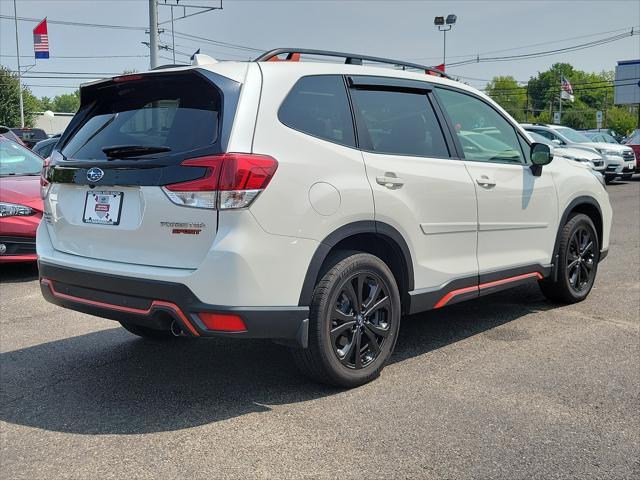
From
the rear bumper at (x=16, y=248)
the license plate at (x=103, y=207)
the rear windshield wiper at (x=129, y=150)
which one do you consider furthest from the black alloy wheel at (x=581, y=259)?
the rear bumper at (x=16, y=248)

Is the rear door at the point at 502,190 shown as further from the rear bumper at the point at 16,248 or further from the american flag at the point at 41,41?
the american flag at the point at 41,41

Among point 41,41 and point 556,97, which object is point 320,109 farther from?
point 556,97

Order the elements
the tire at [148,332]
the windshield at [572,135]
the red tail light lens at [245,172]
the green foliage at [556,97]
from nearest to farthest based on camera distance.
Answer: the red tail light lens at [245,172] < the tire at [148,332] < the windshield at [572,135] < the green foliage at [556,97]

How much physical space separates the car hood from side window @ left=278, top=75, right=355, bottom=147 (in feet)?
14.8

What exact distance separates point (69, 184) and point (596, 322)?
413 cm

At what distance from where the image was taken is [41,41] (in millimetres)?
42906

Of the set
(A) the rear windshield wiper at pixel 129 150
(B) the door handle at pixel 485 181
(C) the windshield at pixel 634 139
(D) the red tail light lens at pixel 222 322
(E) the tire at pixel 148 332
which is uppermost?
(C) the windshield at pixel 634 139

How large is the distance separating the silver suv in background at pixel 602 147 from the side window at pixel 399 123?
14.7 meters

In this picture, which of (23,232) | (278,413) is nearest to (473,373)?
(278,413)

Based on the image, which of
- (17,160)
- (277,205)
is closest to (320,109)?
(277,205)

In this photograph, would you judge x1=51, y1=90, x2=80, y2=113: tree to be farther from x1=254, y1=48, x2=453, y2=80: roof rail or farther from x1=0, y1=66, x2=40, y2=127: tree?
x1=254, y1=48, x2=453, y2=80: roof rail

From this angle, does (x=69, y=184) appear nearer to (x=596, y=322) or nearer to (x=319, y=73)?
(x=319, y=73)

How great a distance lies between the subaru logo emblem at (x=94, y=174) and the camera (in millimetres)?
3660

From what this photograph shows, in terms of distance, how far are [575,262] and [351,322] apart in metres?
2.90
